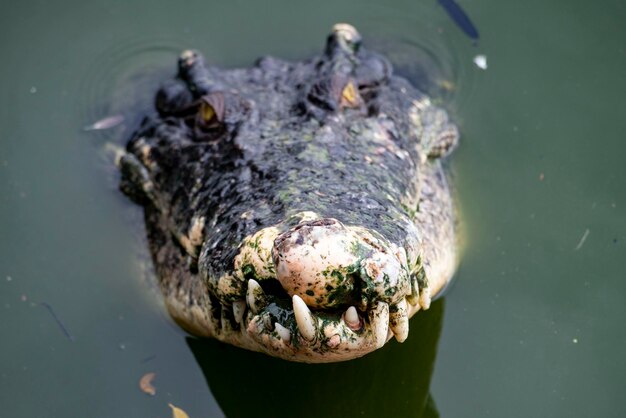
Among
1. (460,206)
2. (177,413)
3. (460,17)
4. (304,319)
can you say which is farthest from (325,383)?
(460,17)

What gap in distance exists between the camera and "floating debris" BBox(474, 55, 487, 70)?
17.2 feet

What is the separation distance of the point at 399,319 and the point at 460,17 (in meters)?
3.02

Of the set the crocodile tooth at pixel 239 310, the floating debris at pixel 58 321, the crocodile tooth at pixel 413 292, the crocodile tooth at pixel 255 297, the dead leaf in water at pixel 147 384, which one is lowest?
the dead leaf in water at pixel 147 384

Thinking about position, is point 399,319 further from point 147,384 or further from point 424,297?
point 147,384

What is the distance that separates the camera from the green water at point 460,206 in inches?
154

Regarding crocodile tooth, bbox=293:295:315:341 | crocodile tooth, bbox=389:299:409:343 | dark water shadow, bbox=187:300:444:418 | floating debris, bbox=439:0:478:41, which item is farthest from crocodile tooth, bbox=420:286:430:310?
floating debris, bbox=439:0:478:41

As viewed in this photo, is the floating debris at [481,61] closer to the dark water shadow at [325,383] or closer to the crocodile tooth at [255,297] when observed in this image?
the dark water shadow at [325,383]

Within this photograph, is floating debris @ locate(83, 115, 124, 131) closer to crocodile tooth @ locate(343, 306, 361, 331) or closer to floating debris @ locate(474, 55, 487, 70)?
floating debris @ locate(474, 55, 487, 70)

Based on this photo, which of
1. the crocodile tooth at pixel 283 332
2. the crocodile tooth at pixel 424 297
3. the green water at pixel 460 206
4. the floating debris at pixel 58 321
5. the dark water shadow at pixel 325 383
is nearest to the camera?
the crocodile tooth at pixel 283 332

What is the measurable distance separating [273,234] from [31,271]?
198 cm

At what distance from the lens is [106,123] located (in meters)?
4.87

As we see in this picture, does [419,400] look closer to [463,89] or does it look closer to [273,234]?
[273,234]

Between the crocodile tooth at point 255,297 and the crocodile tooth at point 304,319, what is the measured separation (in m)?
0.20

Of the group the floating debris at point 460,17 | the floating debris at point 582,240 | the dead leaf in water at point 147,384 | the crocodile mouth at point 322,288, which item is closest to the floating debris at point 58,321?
the dead leaf in water at point 147,384
